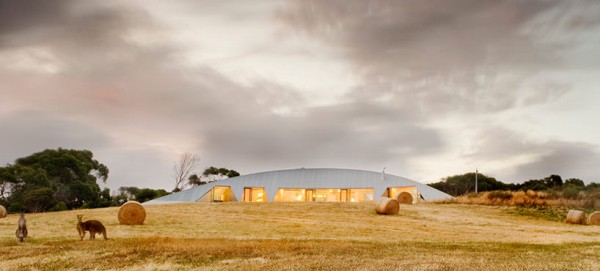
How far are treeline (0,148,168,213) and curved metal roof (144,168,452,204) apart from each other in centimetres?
1034

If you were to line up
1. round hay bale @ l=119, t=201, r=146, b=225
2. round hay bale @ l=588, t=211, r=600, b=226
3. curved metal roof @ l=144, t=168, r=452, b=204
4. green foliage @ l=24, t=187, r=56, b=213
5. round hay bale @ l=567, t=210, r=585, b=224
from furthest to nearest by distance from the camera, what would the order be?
curved metal roof @ l=144, t=168, r=452, b=204, green foliage @ l=24, t=187, r=56, b=213, round hay bale @ l=567, t=210, r=585, b=224, round hay bale @ l=588, t=211, r=600, b=226, round hay bale @ l=119, t=201, r=146, b=225

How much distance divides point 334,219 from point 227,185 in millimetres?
38552

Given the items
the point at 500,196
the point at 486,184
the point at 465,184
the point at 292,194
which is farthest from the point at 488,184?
the point at 500,196

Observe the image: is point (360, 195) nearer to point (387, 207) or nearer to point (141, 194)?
point (387, 207)

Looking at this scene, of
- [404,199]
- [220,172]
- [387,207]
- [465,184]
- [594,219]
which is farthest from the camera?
[465,184]

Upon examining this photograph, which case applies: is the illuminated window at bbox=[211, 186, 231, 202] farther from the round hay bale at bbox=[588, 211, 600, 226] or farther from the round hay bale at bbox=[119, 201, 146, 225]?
the round hay bale at bbox=[588, 211, 600, 226]

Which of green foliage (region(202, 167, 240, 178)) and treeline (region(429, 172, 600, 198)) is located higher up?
green foliage (region(202, 167, 240, 178))

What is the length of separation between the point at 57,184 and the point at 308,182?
111ft

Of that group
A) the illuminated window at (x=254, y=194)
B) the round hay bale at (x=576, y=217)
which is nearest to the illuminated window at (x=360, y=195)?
→ the illuminated window at (x=254, y=194)

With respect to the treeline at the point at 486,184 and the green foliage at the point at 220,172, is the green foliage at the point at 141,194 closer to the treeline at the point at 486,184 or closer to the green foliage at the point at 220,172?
the green foliage at the point at 220,172

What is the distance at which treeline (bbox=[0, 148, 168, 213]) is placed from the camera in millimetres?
55594

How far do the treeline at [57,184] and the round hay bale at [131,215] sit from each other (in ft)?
115

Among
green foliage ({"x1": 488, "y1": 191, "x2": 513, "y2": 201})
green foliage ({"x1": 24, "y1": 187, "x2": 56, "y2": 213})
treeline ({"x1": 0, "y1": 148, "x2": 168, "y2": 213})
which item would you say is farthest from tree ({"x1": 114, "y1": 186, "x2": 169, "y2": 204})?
green foliage ({"x1": 488, "y1": 191, "x2": 513, "y2": 201})

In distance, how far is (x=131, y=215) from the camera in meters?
25.5
